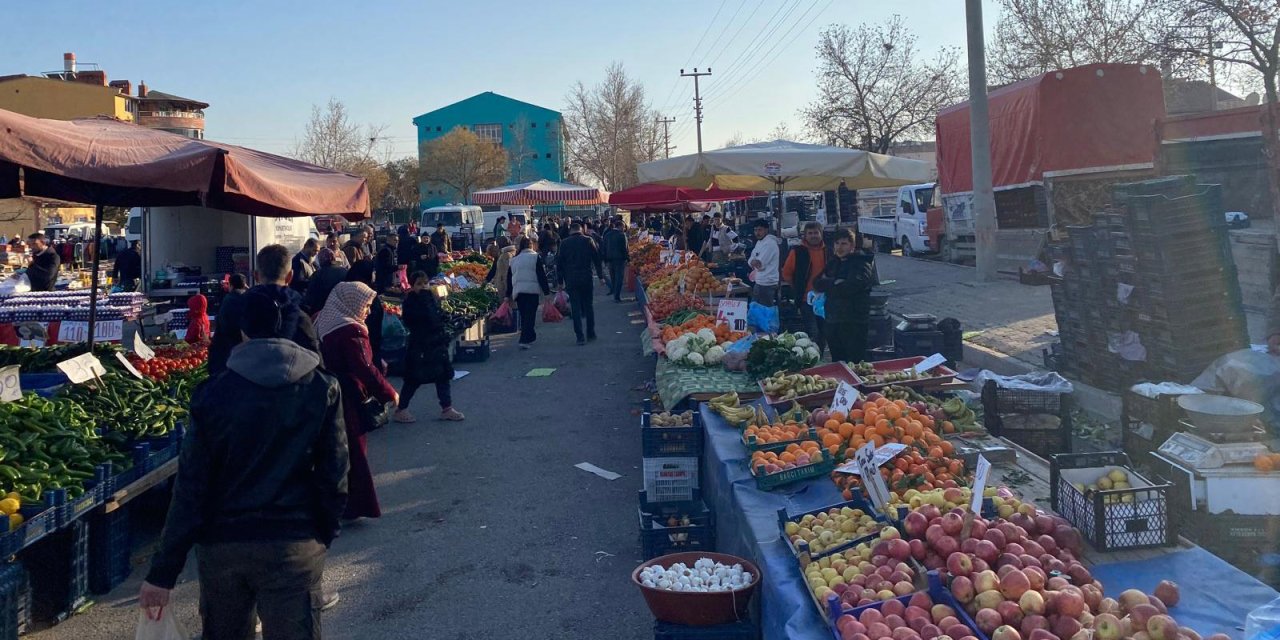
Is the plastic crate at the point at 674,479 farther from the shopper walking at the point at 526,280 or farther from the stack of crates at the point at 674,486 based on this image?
the shopper walking at the point at 526,280

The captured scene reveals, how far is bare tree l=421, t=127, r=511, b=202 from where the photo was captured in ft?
220

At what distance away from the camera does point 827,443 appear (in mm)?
5648

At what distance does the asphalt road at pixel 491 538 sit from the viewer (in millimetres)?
5211

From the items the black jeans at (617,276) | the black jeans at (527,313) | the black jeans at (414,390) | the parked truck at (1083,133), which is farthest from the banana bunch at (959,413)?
the black jeans at (617,276)

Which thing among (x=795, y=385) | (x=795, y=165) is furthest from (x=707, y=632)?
(x=795, y=165)

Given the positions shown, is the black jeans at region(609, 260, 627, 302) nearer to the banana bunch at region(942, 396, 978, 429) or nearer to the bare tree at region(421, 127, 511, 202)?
the banana bunch at region(942, 396, 978, 429)

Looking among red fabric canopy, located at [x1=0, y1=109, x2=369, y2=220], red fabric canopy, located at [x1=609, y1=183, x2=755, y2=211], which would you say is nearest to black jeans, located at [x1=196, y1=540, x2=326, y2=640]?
red fabric canopy, located at [x1=0, y1=109, x2=369, y2=220]

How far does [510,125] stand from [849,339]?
80662 millimetres

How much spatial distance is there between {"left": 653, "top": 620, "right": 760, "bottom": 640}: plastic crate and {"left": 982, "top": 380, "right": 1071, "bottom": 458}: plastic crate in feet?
11.3

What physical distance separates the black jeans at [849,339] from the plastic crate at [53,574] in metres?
6.71

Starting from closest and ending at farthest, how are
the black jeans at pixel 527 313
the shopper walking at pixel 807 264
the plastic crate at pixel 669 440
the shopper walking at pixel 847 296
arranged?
the plastic crate at pixel 669 440
the shopper walking at pixel 847 296
the shopper walking at pixel 807 264
the black jeans at pixel 527 313

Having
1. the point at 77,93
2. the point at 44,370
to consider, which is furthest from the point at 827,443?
the point at 77,93

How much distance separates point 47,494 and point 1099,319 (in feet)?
28.4

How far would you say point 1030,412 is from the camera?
693cm
